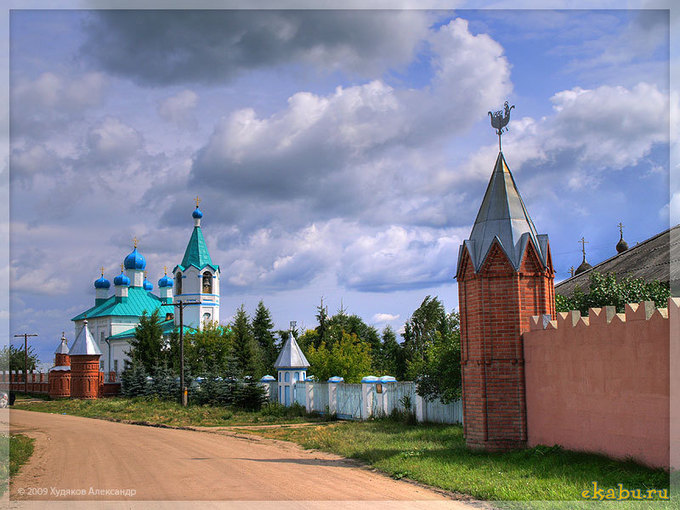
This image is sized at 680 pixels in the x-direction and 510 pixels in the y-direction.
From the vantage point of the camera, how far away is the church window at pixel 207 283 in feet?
188

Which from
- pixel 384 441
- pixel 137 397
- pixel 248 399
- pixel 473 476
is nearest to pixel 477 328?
pixel 473 476

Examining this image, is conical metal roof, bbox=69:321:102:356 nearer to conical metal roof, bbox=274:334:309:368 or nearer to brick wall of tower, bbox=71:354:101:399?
brick wall of tower, bbox=71:354:101:399

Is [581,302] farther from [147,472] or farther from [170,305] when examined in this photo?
[170,305]

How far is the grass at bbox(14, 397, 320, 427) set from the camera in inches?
1027

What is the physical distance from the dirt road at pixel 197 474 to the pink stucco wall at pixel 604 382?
9.60 feet

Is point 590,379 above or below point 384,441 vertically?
above

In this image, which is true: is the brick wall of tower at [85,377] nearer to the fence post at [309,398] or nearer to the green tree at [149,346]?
the green tree at [149,346]

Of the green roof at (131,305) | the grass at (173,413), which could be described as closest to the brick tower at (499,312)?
the grass at (173,413)

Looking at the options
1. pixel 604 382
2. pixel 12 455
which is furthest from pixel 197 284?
pixel 604 382

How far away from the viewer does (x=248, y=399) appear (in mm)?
31062

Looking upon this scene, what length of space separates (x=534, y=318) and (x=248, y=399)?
2099 centimetres

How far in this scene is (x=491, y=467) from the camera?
35.9 feet

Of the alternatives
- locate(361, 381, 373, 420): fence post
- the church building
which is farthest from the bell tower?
locate(361, 381, 373, 420): fence post

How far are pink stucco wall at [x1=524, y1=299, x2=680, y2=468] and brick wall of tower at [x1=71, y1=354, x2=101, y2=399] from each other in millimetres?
A: 33641
